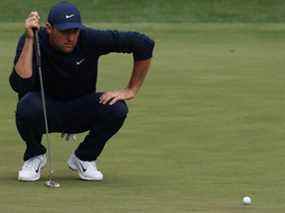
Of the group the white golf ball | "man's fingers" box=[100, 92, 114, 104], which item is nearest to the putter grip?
"man's fingers" box=[100, 92, 114, 104]

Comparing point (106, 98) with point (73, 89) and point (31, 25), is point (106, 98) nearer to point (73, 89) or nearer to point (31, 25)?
point (73, 89)

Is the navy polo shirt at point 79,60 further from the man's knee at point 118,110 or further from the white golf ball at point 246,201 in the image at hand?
the white golf ball at point 246,201

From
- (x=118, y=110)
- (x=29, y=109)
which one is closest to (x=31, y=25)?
(x=29, y=109)

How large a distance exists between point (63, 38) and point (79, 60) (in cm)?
26

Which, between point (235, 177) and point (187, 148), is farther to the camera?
point (187, 148)

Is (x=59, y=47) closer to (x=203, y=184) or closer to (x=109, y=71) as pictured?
(x=203, y=184)

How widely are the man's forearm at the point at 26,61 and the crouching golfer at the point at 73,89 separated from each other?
2 centimetres

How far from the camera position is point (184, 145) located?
10.1 metres

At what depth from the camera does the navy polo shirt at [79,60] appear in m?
8.31

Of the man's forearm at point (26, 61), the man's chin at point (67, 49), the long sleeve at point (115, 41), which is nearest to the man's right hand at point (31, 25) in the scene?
the man's forearm at point (26, 61)

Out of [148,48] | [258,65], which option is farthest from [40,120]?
[258,65]

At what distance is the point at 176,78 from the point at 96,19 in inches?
336

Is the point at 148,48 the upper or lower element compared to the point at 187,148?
upper

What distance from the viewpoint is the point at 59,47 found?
27.0 ft
